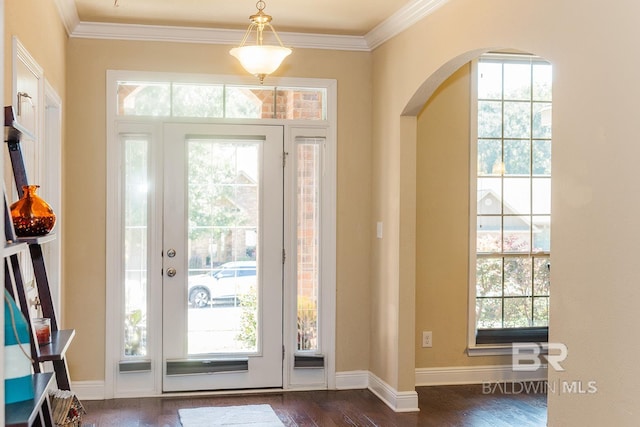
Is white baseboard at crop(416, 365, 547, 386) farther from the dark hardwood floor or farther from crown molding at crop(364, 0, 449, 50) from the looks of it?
crown molding at crop(364, 0, 449, 50)

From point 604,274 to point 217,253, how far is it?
10.5 ft

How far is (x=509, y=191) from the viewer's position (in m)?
5.70

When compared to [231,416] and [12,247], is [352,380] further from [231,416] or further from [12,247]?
[12,247]

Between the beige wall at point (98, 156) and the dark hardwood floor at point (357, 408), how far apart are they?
0.41 m

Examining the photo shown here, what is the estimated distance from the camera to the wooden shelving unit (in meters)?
1.93

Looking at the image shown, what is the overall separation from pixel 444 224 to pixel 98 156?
104 inches

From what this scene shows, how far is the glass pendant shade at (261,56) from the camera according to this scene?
159 inches

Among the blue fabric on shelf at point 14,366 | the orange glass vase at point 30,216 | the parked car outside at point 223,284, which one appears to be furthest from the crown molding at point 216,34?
the blue fabric on shelf at point 14,366

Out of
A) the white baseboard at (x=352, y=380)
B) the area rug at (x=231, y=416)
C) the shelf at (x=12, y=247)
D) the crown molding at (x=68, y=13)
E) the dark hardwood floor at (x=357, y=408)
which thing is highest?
the crown molding at (x=68, y=13)

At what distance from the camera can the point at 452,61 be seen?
412cm

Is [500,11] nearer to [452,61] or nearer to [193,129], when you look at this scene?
[452,61]

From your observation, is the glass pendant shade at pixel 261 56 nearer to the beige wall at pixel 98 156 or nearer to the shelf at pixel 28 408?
the beige wall at pixel 98 156

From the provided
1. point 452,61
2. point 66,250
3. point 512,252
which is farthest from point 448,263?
point 66,250

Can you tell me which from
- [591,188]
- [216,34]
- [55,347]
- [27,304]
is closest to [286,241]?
→ [216,34]
